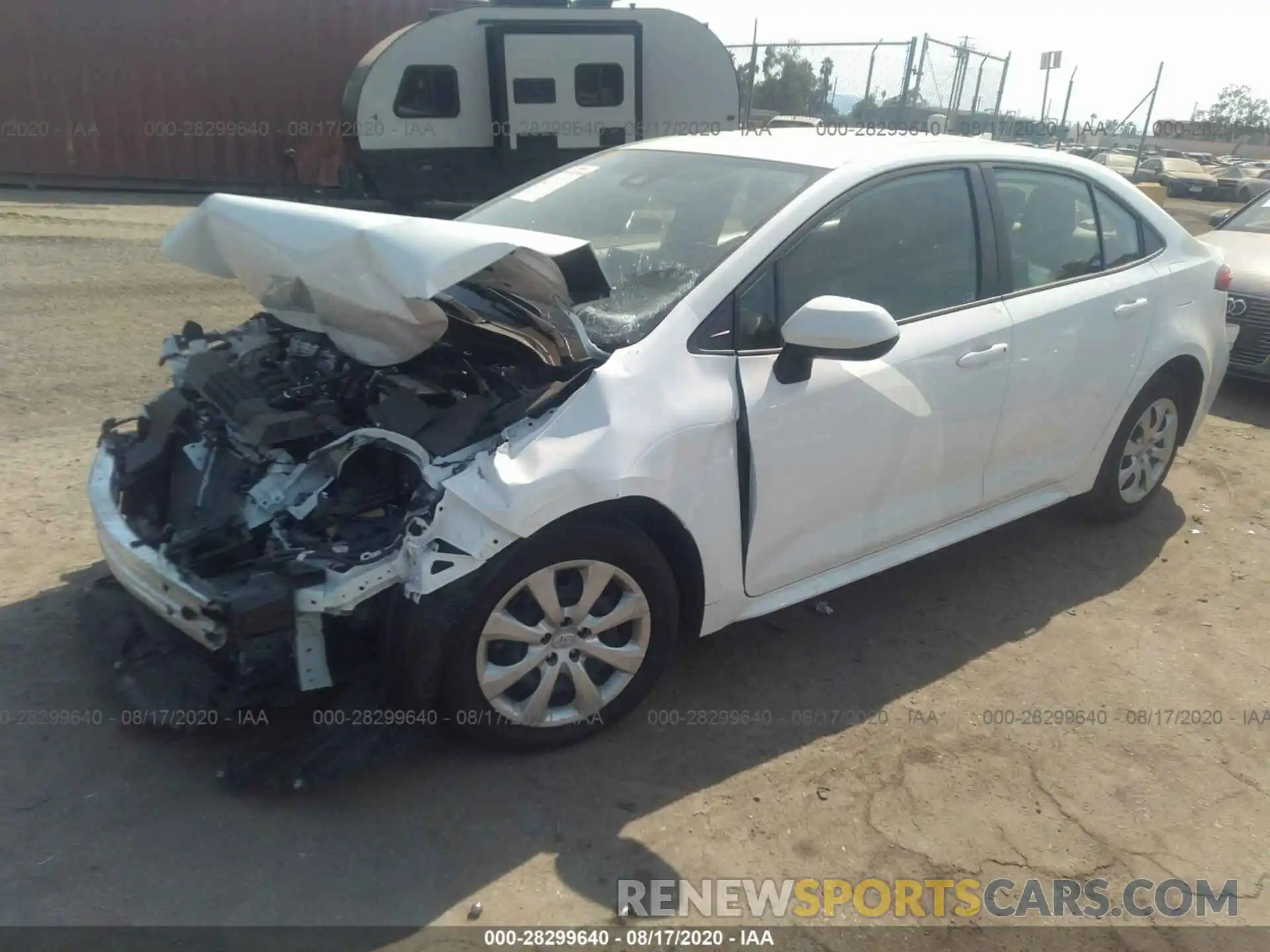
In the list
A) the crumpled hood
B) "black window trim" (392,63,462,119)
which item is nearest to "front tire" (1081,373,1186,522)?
the crumpled hood

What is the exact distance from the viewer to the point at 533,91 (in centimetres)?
1284

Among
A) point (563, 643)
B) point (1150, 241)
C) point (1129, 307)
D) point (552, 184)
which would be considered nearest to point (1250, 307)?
point (1150, 241)

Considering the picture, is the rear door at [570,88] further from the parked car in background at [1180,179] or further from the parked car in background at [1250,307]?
the parked car in background at [1180,179]

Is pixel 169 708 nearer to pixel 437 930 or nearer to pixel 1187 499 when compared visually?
pixel 437 930

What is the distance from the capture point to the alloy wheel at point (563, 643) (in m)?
2.89

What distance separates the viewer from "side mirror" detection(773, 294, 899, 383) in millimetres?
2979

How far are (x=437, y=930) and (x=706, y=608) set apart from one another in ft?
4.09

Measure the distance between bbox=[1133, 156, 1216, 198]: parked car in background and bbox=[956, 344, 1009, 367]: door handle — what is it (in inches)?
1083

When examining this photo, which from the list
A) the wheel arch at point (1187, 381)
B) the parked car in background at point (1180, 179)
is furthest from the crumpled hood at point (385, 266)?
the parked car in background at point (1180, 179)

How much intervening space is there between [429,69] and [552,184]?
378 inches

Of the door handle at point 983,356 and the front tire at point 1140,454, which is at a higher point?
the door handle at point 983,356

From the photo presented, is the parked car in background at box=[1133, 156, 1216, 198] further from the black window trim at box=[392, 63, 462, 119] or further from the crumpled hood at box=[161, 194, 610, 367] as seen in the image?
the crumpled hood at box=[161, 194, 610, 367]

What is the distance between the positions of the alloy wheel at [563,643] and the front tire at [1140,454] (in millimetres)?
2695

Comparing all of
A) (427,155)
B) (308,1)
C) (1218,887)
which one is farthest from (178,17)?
(1218,887)
